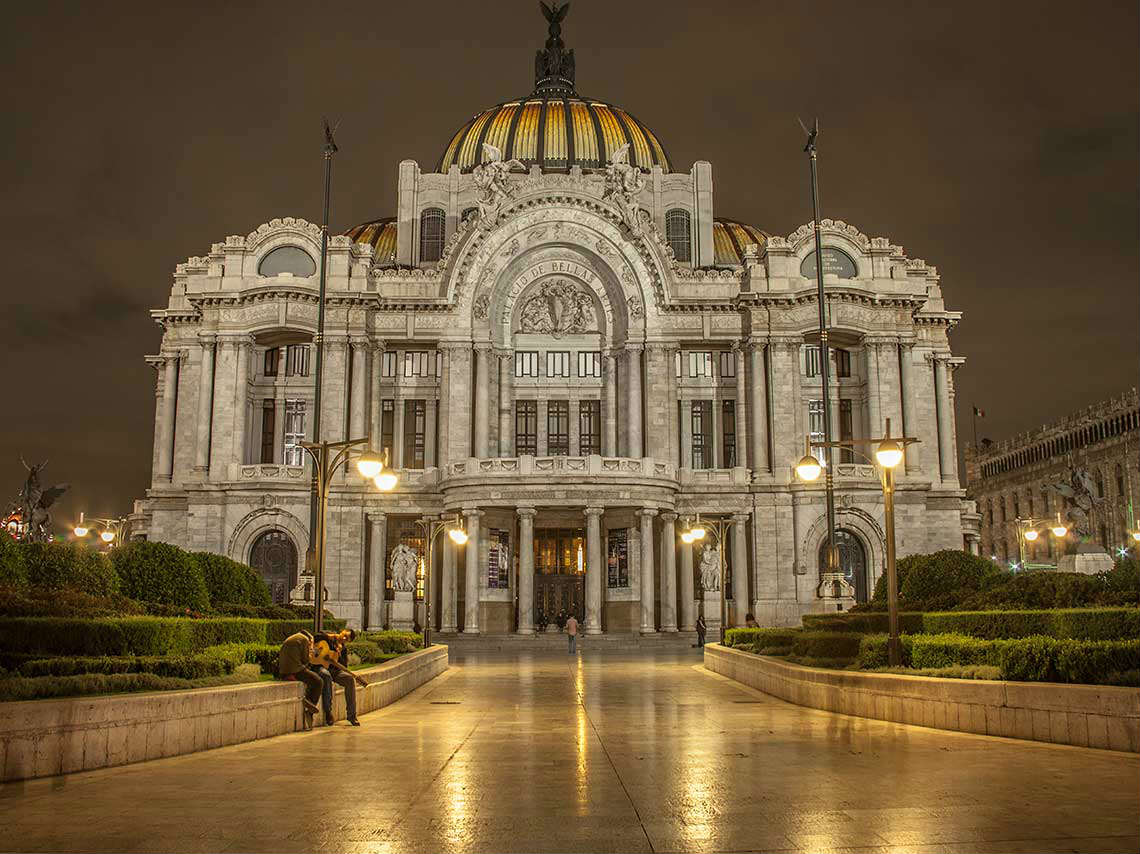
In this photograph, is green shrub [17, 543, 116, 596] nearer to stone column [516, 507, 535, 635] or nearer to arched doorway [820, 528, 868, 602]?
stone column [516, 507, 535, 635]

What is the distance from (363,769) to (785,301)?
5094 cm

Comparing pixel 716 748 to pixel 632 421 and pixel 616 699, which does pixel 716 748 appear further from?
pixel 632 421

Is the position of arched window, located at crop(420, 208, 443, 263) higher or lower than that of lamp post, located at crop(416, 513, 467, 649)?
higher

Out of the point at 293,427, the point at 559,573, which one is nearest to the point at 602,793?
the point at 559,573

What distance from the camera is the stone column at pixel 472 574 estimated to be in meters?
55.8

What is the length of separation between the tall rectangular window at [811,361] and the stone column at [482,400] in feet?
60.2

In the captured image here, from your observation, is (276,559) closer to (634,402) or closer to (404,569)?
(404,569)

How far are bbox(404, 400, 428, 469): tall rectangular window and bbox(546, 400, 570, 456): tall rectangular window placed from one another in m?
7.26

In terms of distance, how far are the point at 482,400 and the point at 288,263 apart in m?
13.5

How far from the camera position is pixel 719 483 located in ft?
201

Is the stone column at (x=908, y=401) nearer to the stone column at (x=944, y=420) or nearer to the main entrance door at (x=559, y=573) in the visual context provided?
the stone column at (x=944, y=420)

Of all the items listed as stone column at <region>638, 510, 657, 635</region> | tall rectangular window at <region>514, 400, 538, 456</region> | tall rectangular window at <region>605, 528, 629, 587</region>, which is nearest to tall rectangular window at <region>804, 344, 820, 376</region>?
stone column at <region>638, 510, 657, 635</region>

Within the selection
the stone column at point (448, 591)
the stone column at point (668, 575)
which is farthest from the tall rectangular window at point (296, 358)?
the stone column at point (668, 575)

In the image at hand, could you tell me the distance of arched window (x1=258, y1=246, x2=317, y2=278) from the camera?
2484 inches
